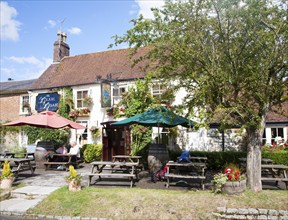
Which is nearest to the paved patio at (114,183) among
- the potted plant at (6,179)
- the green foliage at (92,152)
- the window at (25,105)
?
the potted plant at (6,179)

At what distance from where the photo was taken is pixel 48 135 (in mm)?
18953

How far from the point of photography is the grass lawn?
6.17m

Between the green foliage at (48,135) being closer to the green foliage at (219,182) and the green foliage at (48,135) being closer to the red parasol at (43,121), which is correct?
the red parasol at (43,121)

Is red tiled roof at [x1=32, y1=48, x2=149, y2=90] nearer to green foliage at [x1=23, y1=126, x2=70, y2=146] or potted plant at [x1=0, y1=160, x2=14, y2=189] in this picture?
green foliage at [x1=23, y1=126, x2=70, y2=146]

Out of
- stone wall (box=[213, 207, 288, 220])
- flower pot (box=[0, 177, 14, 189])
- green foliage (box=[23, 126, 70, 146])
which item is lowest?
stone wall (box=[213, 207, 288, 220])

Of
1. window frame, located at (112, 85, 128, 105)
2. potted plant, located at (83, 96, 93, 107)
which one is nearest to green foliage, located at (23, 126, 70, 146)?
potted plant, located at (83, 96, 93, 107)

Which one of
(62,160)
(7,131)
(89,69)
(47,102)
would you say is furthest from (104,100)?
(7,131)

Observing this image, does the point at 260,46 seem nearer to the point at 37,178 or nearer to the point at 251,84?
the point at 251,84

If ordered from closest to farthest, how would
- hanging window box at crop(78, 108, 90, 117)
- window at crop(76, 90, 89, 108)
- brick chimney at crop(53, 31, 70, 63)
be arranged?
1. hanging window box at crop(78, 108, 90, 117)
2. window at crop(76, 90, 89, 108)
3. brick chimney at crop(53, 31, 70, 63)

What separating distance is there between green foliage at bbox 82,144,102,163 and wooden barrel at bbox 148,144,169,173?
26.1 ft

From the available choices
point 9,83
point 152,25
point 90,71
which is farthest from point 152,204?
point 9,83

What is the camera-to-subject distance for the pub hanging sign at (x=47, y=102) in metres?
19.4

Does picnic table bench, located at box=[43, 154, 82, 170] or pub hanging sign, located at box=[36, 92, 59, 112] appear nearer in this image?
picnic table bench, located at box=[43, 154, 82, 170]

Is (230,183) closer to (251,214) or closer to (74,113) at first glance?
(251,214)
